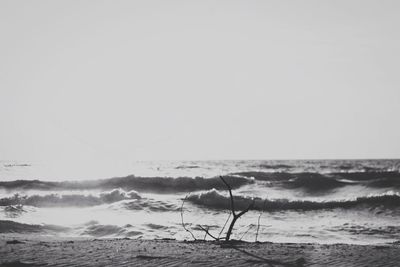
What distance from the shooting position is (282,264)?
6555 millimetres

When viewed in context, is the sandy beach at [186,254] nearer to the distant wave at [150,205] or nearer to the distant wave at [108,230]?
A: the distant wave at [108,230]

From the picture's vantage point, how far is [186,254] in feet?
24.3

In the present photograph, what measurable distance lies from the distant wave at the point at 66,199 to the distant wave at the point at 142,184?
21.1 feet

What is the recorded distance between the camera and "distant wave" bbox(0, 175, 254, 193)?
97.7 ft

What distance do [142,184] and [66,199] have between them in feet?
33.8

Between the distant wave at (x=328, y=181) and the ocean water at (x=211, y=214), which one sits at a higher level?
the distant wave at (x=328, y=181)

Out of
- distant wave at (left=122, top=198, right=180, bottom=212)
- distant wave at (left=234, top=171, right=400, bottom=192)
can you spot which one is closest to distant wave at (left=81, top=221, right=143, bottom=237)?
distant wave at (left=122, top=198, right=180, bottom=212)

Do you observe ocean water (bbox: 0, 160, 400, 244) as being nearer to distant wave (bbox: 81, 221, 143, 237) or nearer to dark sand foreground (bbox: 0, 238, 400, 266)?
distant wave (bbox: 81, 221, 143, 237)

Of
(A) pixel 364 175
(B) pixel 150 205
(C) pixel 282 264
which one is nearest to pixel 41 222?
(B) pixel 150 205

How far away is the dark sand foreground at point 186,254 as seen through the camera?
261 inches

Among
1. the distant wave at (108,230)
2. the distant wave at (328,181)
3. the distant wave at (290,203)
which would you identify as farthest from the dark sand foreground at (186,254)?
the distant wave at (328,181)

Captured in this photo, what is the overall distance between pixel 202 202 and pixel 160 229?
7.27m

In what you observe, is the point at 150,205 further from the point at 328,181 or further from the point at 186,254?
the point at 328,181

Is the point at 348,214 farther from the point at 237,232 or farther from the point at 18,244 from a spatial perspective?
the point at 18,244
